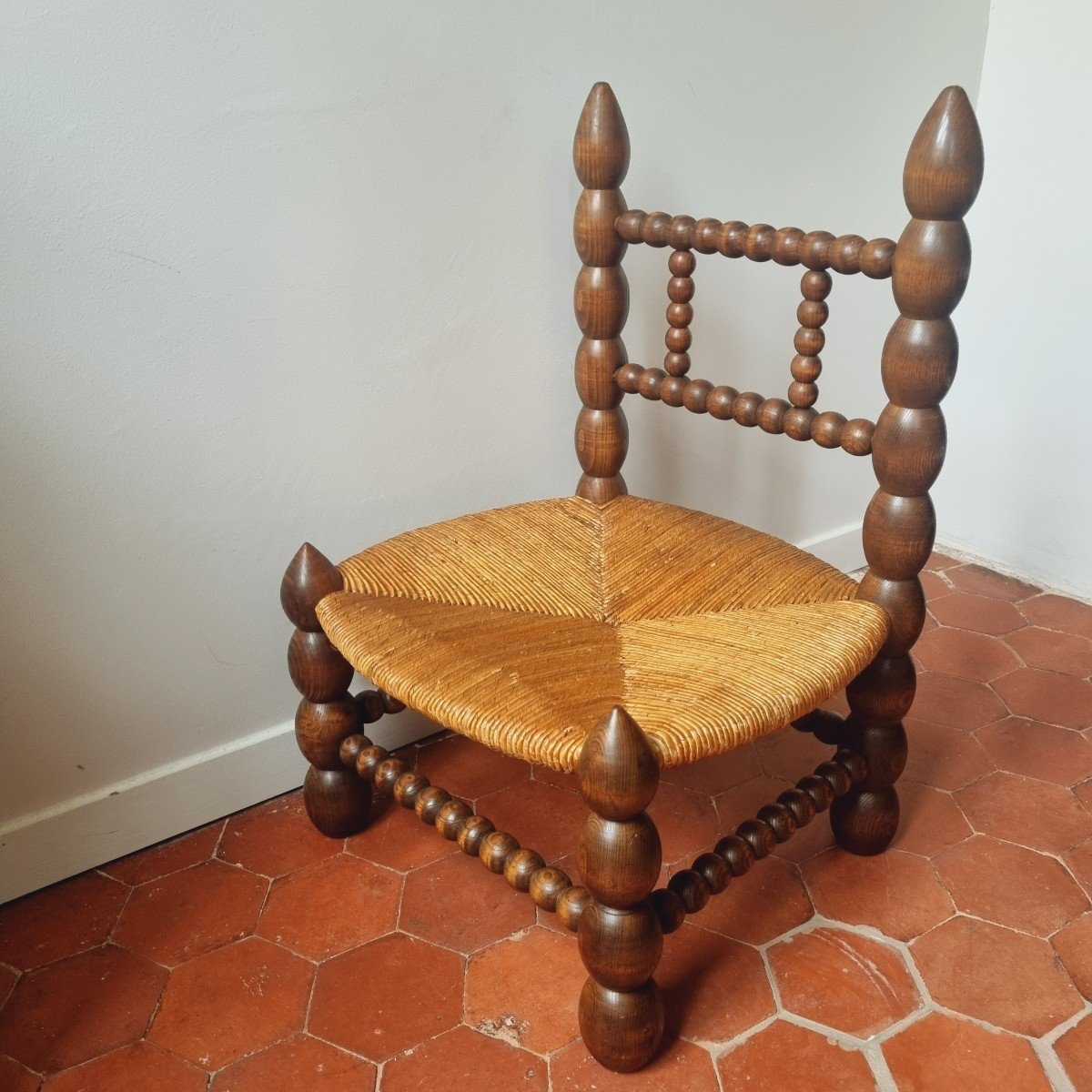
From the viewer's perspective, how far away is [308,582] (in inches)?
51.0

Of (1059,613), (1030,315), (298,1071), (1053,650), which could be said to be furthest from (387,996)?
(1030,315)

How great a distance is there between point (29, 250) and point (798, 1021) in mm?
1312

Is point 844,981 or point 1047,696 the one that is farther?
point 1047,696

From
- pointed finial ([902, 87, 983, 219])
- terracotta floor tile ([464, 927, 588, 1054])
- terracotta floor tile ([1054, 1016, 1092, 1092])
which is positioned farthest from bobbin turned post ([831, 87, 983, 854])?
terracotta floor tile ([464, 927, 588, 1054])

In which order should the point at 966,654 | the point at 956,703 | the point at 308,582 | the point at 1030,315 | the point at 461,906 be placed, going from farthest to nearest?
1. the point at 1030,315
2. the point at 966,654
3. the point at 956,703
4. the point at 461,906
5. the point at 308,582

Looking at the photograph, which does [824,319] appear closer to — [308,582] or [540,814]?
[308,582]

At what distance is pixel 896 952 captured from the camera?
4.28 ft

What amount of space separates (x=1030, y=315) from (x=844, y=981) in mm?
1484

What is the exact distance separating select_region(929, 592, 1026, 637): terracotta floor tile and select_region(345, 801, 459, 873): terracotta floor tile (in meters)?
1.17

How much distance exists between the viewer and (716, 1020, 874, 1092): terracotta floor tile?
3.73 feet

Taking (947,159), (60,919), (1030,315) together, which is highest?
(947,159)

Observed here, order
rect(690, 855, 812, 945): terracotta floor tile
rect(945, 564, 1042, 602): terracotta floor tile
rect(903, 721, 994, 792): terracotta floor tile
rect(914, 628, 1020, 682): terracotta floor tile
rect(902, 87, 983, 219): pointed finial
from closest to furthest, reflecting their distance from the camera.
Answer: rect(902, 87, 983, 219): pointed finial
rect(690, 855, 812, 945): terracotta floor tile
rect(903, 721, 994, 792): terracotta floor tile
rect(914, 628, 1020, 682): terracotta floor tile
rect(945, 564, 1042, 602): terracotta floor tile

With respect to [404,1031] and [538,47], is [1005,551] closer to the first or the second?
[538,47]

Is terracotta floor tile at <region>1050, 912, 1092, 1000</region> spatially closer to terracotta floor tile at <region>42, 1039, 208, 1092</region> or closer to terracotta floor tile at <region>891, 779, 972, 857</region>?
terracotta floor tile at <region>891, 779, 972, 857</region>
